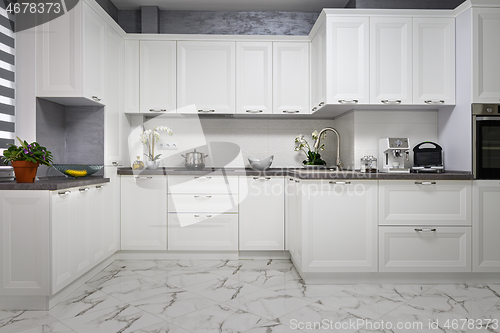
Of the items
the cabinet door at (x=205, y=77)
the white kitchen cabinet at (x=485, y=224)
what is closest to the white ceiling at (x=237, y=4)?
the cabinet door at (x=205, y=77)

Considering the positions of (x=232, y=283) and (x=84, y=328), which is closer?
(x=84, y=328)

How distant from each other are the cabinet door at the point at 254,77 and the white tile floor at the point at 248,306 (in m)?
1.74

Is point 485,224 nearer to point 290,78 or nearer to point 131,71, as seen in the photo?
point 290,78

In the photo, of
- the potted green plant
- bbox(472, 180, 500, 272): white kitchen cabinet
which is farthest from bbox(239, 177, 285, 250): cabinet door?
the potted green plant

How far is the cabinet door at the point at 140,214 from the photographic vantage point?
3.46 meters

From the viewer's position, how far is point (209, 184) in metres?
3.47

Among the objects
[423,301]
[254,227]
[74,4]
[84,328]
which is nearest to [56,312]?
[84,328]

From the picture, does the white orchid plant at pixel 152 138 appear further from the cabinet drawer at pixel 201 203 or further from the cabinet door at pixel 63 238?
the cabinet door at pixel 63 238

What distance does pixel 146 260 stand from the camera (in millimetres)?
3480

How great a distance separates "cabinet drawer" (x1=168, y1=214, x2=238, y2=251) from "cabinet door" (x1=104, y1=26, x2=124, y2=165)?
89 centimetres

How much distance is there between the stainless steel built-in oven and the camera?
2.80 metres

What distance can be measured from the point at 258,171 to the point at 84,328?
80.0 inches

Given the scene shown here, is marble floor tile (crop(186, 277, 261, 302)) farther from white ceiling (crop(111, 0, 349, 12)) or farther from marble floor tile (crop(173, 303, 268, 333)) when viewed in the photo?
white ceiling (crop(111, 0, 349, 12))

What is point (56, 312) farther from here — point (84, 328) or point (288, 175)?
point (288, 175)
